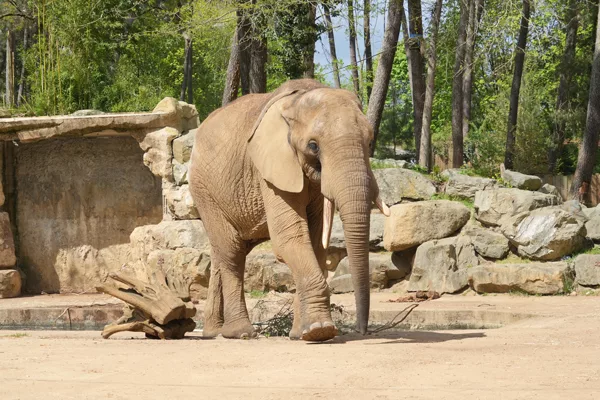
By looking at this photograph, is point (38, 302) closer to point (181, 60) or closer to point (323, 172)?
point (323, 172)

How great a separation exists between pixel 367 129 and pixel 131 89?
14480 millimetres

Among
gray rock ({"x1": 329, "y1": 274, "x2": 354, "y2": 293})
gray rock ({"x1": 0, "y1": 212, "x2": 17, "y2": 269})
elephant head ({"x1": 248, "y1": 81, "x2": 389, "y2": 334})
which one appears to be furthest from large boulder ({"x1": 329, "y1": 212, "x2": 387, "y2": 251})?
elephant head ({"x1": 248, "y1": 81, "x2": 389, "y2": 334})

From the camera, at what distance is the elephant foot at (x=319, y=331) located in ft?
30.0

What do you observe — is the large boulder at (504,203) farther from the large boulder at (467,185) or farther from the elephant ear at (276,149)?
the elephant ear at (276,149)

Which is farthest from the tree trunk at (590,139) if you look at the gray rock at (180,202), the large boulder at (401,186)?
the gray rock at (180,202)

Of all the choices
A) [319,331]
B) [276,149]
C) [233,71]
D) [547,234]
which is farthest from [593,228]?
[233,71]

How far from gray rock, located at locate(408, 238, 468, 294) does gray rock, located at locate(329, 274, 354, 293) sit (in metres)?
1.01

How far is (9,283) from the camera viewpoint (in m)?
19.0

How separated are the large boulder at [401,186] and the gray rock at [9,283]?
6899mm

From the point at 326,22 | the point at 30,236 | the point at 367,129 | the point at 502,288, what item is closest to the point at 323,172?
the point at 367,129

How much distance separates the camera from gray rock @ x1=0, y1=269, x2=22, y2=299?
18.9m

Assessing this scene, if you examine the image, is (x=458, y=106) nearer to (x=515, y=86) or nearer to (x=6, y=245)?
(x=515, y=86)

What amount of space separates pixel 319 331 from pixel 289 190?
4.34ft

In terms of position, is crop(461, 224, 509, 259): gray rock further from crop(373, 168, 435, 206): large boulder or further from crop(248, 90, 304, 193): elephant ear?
crop(248, 90, 304, 193): elephant ear
